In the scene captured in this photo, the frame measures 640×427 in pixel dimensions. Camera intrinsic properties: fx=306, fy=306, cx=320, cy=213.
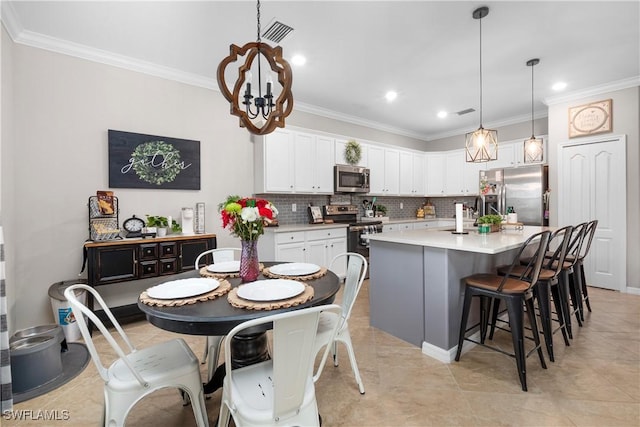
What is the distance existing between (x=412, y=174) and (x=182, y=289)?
5436mm

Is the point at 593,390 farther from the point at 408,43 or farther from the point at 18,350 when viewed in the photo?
the point at 18,350

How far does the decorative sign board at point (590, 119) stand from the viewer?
412 centimetres

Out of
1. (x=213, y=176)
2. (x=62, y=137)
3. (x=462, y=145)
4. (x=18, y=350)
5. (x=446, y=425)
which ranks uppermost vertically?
(x=462, y=145)

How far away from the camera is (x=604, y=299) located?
12.4 ft

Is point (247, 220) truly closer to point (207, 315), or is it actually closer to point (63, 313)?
point (207, 315)

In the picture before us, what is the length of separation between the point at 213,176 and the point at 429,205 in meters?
4.82

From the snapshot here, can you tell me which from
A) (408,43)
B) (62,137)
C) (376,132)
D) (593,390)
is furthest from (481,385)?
(376,132)

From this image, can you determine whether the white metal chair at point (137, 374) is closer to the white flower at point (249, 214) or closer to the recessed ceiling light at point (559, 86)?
the white flower at point (249, 214)

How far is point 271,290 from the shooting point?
5.05ft

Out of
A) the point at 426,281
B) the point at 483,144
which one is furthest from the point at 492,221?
the point at 426,281

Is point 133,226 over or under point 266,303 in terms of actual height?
over

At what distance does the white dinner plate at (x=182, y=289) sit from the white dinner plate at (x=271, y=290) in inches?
7.4

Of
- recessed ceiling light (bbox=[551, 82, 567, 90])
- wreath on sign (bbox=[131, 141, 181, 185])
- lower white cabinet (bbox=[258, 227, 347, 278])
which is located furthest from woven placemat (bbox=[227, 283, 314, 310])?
recessed ceiling light (bbox=[551, 82, 567, 90])

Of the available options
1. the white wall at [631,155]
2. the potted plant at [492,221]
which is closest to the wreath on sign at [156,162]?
the potted plant at [492,221]
